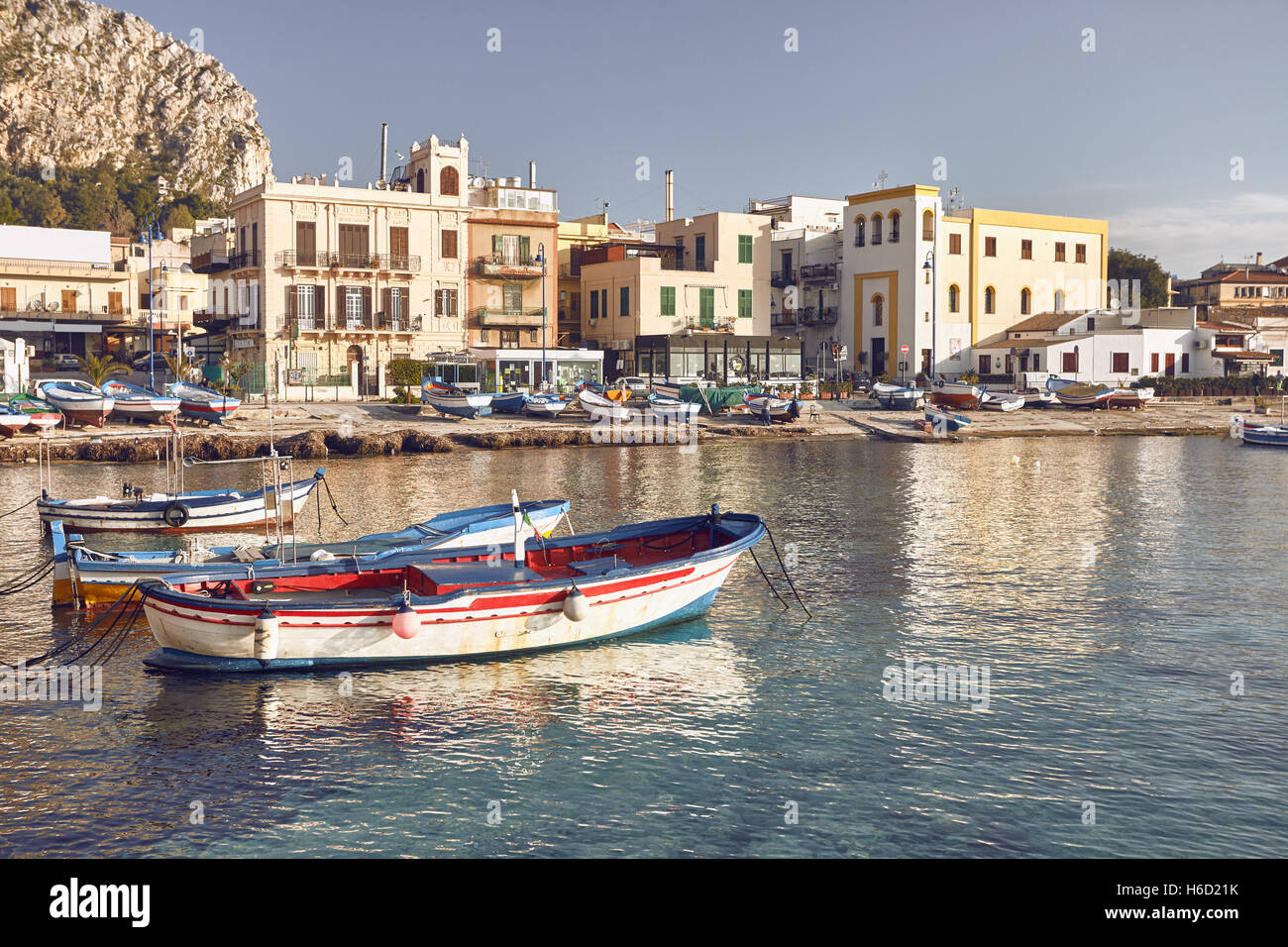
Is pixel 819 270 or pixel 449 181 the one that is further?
pixel 819 270

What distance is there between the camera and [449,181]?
66.0m

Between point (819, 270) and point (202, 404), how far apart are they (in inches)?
1803

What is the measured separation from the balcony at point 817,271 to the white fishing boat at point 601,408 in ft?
91.7

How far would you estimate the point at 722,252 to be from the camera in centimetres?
7419

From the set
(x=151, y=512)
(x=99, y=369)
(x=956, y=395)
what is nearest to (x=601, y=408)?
(x=956, y=395)

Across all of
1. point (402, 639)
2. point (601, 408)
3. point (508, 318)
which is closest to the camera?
point (402, 639)

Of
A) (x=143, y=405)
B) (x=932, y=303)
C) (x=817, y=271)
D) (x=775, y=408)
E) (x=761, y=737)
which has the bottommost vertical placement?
(x=761, y=737)

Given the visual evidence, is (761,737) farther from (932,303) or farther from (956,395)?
(932,303)

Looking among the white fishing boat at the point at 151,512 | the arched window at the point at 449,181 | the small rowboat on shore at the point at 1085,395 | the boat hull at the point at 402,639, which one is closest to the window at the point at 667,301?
the arched window at the point at 449,181

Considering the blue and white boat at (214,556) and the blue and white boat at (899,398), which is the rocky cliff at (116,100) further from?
the blue and white boat at (214,556)
